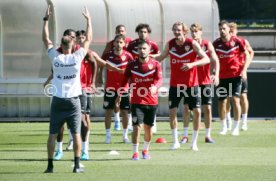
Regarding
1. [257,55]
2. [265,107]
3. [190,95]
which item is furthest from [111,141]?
[257,55]

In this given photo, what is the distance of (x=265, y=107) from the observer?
28.8 m

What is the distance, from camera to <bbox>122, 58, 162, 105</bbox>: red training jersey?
18.2 m

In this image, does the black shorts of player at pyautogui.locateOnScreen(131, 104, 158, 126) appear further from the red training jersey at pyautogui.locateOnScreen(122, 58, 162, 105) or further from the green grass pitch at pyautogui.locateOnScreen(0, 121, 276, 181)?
the green grass pitch at pyautogui.locateOnScreen(0, 121, 276, 181)

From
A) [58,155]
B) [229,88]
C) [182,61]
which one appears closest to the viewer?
[58,155]

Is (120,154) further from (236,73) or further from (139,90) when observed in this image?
(236,73)

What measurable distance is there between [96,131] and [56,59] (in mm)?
9033

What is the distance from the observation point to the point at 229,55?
77.6 ft

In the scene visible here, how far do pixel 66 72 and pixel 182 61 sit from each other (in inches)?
169

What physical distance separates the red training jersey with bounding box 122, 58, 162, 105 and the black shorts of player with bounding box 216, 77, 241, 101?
5409 mm

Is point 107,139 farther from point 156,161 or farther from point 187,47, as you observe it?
point 156,161

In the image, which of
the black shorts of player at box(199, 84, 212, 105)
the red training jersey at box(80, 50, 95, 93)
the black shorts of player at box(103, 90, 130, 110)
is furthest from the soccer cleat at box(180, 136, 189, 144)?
the red training jersey at box(80, 50, 95, 93)

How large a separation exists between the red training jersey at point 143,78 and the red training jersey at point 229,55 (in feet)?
18.1

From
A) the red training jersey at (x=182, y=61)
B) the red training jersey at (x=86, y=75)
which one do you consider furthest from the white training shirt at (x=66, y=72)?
the red training jersey at (x=182, y=61)

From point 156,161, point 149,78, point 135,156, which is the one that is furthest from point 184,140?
point 156,161
